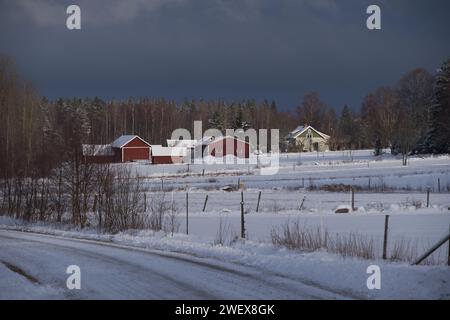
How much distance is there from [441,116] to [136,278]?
61.5 m

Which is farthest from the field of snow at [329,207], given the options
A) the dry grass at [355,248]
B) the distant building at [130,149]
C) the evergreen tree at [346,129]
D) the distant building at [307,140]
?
the evergreen tree at [346,129]

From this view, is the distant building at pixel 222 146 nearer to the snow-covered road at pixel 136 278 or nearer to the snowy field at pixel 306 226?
the snowy field at pixel 306 226

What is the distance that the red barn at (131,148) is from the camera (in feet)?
260

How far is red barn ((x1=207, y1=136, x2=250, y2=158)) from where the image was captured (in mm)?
81081

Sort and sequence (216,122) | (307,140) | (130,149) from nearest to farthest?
(130,149) → (307,140) → (216,122)

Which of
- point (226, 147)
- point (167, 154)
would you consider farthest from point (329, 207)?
point (226, 147)

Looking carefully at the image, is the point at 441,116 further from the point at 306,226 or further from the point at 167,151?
the point at 306,226

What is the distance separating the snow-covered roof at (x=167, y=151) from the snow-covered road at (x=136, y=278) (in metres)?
62.7

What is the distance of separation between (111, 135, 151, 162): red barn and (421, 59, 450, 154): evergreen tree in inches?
1712

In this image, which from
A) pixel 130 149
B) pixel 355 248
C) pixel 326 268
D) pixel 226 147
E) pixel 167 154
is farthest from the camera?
pixel 226 147

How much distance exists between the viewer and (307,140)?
360 ft

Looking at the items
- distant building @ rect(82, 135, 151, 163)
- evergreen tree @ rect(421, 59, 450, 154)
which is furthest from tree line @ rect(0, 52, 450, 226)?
distant building @ rect(82, 135, 151, 163)
